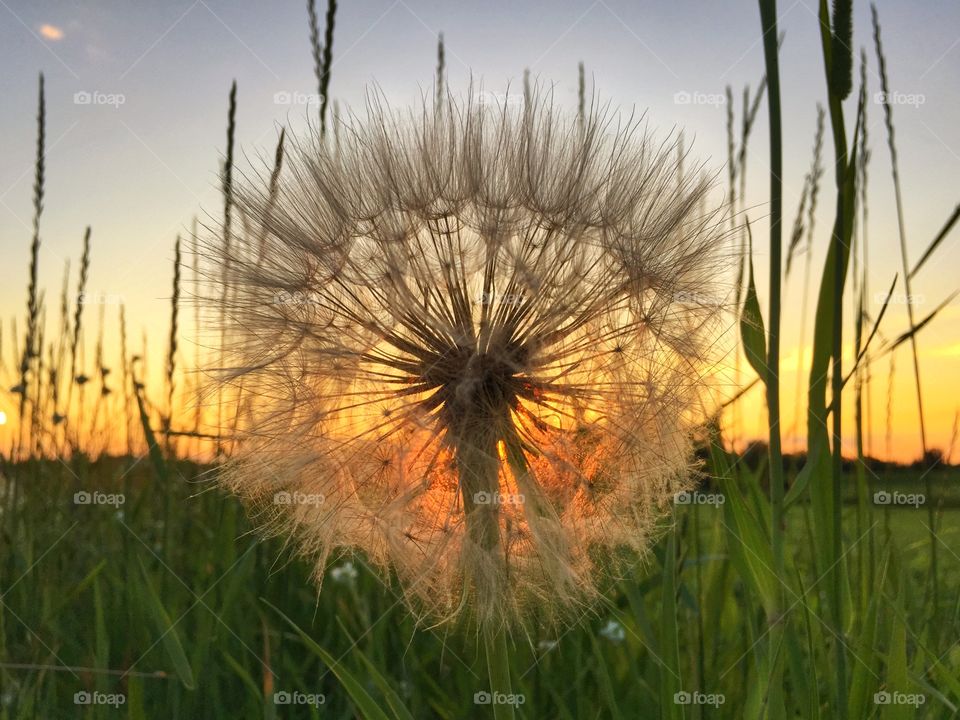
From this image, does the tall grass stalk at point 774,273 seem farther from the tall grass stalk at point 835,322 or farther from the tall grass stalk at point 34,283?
the tall grass stalk at point 34,283

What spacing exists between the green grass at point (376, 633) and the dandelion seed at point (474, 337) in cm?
22

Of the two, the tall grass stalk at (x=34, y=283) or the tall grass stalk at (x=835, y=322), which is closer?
the tall grass stalk at (x=835, y=322)

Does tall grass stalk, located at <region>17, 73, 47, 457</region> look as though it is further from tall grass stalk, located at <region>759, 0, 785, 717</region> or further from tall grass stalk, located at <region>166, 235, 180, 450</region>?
tall grass stalk, located at <region>759, 0, 785, 717</region>

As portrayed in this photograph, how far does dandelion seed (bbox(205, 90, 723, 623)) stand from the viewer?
2.05 meters

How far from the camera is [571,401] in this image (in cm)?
211

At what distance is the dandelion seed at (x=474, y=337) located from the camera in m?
2.05

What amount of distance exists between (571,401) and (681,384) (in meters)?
0.31

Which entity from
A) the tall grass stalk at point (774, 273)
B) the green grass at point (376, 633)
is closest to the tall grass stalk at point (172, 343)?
the green grass at point (376, 633)

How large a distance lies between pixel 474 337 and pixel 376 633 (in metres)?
1.05

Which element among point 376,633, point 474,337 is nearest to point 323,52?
point 474,337

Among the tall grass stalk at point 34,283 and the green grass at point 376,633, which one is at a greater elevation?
the tall grass stalk at point 34,283

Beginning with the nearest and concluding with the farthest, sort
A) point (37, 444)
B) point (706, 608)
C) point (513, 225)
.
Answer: point (513, 225) < point (706, 608) < point (37, 444)

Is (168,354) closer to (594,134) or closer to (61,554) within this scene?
(61,554)

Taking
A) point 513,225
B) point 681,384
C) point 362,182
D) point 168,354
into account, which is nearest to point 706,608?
point 681,384
